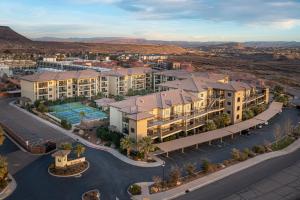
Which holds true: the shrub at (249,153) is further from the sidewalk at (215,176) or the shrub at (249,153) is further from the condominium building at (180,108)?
the condominium building at (180,108)

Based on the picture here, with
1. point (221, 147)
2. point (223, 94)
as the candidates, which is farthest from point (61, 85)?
point (221, 147)

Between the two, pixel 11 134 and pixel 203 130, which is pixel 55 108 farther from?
pixel 203 130

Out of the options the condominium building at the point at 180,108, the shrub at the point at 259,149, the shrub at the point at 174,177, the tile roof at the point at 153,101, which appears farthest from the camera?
the tile roof at the point at 153,101

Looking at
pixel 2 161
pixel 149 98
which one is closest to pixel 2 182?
pixel 2 161

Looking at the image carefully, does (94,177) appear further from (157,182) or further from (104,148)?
(104,148)

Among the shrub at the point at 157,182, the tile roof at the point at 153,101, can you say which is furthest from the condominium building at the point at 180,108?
the shrub at the point at 157,182

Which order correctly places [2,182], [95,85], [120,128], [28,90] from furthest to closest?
1. [95,85]
2. [28,90]
3. [120,128]
4. [2,182]
